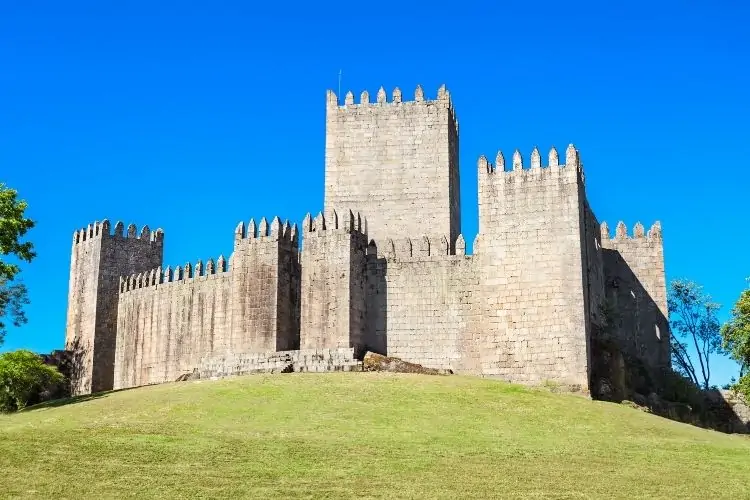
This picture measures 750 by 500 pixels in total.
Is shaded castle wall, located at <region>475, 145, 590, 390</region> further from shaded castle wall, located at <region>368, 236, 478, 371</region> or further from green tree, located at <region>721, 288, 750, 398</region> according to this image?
green tree, located at <region>721, 288, 750, 398</region>

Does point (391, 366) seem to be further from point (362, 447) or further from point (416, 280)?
point (362, 447)

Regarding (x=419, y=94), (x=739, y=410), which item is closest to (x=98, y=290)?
(x=419, y=94)

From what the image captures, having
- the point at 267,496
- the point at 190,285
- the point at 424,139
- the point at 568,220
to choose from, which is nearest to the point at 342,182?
the point at 424,139

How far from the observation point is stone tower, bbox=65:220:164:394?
5188cm

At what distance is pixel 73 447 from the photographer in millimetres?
22547

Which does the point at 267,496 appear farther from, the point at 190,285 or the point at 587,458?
the point at 190,285

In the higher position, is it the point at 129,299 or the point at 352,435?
the point at 129,299

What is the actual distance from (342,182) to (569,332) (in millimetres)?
14284

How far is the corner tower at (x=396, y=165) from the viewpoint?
44969mm

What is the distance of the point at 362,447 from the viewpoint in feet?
77.4

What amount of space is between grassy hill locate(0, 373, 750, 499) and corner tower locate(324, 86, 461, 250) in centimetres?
1266

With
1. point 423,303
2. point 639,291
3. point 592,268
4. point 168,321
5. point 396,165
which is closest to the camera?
point 423,303

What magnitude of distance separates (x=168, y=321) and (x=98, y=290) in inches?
265

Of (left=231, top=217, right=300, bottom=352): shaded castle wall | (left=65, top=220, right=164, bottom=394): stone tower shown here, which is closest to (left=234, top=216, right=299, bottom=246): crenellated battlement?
(left=231, top=217, right=300, bottom=352): shaded castle wall
